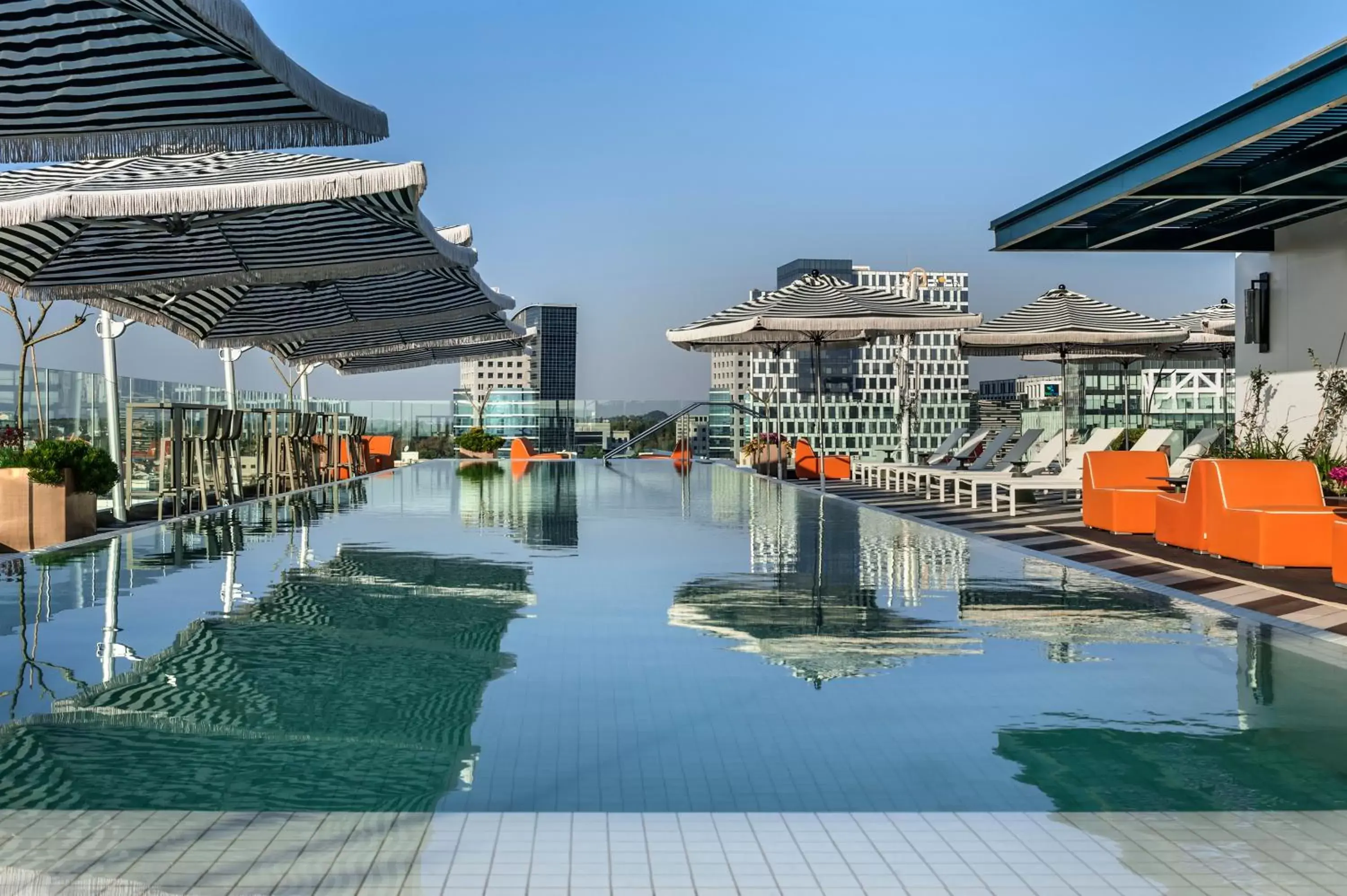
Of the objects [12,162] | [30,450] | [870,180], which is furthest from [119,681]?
[870,180]

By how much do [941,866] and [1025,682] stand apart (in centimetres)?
197

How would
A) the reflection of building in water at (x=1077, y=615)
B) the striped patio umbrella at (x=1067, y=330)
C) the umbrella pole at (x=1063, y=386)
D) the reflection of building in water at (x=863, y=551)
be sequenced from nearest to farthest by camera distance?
the reflection of building in water at (x=1077, y=615), the reflection of building in water at (x=863, y=551), the striped patio umbrella at (x=1067, y=330), the umbrella pole at (x=1063, y=386)

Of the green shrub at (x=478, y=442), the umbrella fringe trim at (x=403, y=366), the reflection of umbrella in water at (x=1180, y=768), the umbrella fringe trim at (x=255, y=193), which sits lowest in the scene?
the reflection of umbrella in water at (x=1180, y=768)

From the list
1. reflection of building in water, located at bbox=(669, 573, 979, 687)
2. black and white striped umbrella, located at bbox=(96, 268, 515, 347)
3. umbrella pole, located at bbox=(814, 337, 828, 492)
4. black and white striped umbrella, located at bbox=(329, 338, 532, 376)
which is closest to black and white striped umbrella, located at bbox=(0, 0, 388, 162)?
reflection of building in water, located at bbox=(669, 573, 979, 687)

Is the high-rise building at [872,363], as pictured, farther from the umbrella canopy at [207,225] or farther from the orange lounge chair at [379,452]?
the umbrella canopy at [207,225]

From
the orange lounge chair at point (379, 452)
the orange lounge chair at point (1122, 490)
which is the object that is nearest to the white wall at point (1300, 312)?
the orange lounge chair at point (1122, 490)

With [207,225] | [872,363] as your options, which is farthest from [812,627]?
[872,363]

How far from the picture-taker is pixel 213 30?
3.69 metres

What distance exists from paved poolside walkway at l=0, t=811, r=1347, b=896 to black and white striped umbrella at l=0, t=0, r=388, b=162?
7.18ft

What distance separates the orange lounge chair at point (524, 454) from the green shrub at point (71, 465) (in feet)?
65.1

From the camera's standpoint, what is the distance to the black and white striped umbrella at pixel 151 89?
3.91 meters

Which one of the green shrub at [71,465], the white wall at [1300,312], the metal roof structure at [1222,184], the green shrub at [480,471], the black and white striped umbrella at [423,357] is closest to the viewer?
the metal roof structure at [1222,184]

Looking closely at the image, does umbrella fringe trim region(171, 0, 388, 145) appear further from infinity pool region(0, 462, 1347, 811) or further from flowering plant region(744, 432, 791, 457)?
flowering plant region(744, 432, 791, 457)

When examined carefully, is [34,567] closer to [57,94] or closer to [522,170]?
[57,94]
